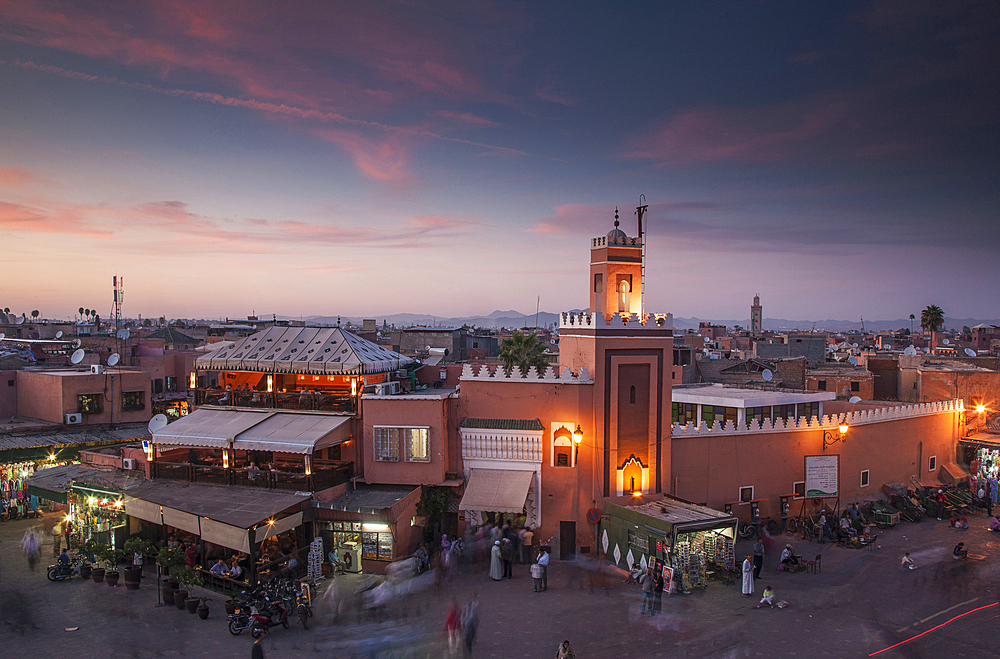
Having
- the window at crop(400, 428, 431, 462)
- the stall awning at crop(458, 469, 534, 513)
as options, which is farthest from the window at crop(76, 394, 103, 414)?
the stall awning at crop(458, 469, 534, 513)

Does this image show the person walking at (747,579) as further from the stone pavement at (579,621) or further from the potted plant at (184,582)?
the potted plant at (184,582)

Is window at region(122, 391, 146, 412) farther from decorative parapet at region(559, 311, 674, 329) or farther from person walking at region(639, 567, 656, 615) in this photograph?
person walking at region(639, 567, 656, 615)

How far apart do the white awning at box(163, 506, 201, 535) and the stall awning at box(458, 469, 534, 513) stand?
7428mm

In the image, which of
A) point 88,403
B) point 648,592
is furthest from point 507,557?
point 88,403

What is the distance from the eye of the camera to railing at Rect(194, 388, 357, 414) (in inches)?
848

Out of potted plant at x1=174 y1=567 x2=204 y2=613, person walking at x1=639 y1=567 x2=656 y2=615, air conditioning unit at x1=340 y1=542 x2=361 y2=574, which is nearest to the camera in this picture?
person walking at x1=639 y1=567 x2=656 y2=615

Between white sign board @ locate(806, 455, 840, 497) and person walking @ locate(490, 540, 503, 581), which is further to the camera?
white sign board @ locate(806, 455, 840, 497)

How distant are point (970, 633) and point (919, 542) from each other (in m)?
8.22

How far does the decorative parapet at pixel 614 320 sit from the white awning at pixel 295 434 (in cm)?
819

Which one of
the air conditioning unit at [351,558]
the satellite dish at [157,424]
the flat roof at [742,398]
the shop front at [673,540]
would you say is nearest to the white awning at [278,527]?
the air conditioning unit at [351,558]

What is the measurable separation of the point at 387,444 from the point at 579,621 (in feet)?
28.0

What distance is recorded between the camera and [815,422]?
24.4 meters

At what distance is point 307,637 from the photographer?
14.4 meters

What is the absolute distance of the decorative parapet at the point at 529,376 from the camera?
20625 millimetres
